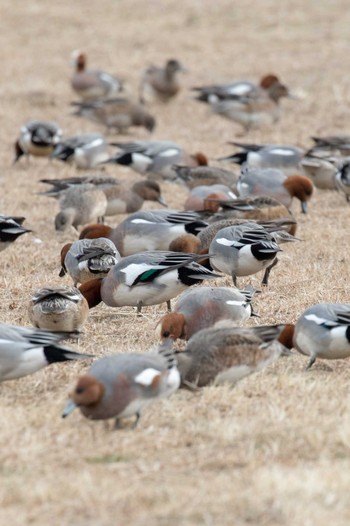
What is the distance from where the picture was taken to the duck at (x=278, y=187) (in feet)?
31.1

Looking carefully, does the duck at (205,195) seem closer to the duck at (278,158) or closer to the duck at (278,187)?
the duck at (278,187)

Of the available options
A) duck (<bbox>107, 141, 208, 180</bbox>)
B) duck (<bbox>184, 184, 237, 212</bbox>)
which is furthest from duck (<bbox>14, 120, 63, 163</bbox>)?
duck (<bbox>184, 184, 237, 212</bbox>)

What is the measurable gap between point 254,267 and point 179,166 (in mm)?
3743

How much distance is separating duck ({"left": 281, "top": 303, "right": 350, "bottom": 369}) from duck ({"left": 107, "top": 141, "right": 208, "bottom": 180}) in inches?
236

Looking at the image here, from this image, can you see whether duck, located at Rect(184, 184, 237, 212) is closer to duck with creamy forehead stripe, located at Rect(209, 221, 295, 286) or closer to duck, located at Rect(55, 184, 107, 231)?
duck, located at Rect(55, 184, 107, 231)

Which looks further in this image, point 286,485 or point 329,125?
point 329,125

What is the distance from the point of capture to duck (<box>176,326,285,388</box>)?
16.9 feet

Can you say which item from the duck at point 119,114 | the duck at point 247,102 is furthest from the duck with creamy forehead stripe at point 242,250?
the duck at point 119,114

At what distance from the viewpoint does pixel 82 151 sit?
12.0 m

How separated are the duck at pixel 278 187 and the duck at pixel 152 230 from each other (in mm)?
1614

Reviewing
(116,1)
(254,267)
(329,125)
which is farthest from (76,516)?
(116,1)

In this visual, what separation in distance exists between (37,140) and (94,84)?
15.5ft

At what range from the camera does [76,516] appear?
3660 millimetres

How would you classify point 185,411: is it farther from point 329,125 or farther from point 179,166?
point 329,125
